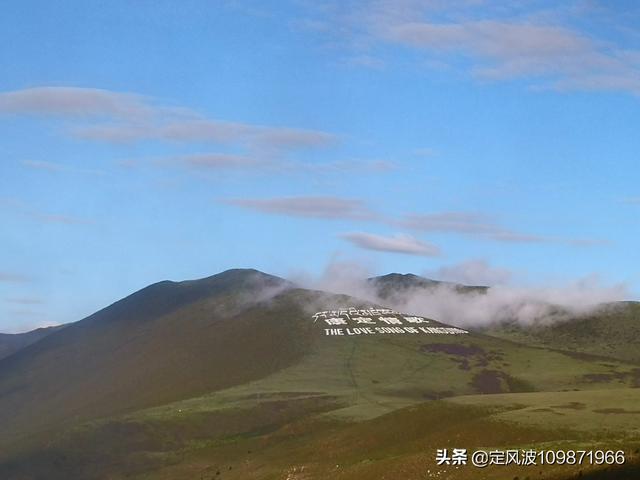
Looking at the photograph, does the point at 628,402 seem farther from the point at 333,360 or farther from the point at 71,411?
the point at 71,411

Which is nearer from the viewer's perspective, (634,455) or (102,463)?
(634,455)

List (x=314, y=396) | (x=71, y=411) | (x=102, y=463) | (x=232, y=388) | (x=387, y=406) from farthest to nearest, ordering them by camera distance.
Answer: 1. (x=71, y=411)
2. (x=232, y=388)
3. (x=314, y=396)
4. (x=387, y=406)
5. (x=102, y=463)

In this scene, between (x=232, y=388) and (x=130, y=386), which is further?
(x=130, y=386)

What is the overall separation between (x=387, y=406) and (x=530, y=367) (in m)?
71.3

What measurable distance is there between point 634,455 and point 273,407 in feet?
283

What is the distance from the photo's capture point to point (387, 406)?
447ft

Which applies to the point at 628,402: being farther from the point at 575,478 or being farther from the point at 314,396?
the point at 314,396

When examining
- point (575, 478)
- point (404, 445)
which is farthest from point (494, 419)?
point (575, 478)

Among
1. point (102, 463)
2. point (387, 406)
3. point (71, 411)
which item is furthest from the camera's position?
point (71, 411)

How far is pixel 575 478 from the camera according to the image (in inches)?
2426

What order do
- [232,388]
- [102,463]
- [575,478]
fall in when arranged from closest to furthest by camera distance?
[575,478], [102,463], [232,388]

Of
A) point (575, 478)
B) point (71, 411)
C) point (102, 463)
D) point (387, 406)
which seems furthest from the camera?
point (71, 411)

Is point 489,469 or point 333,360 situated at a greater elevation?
point 333,360

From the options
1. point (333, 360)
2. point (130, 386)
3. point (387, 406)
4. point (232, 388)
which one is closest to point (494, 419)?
point (387, 406)
